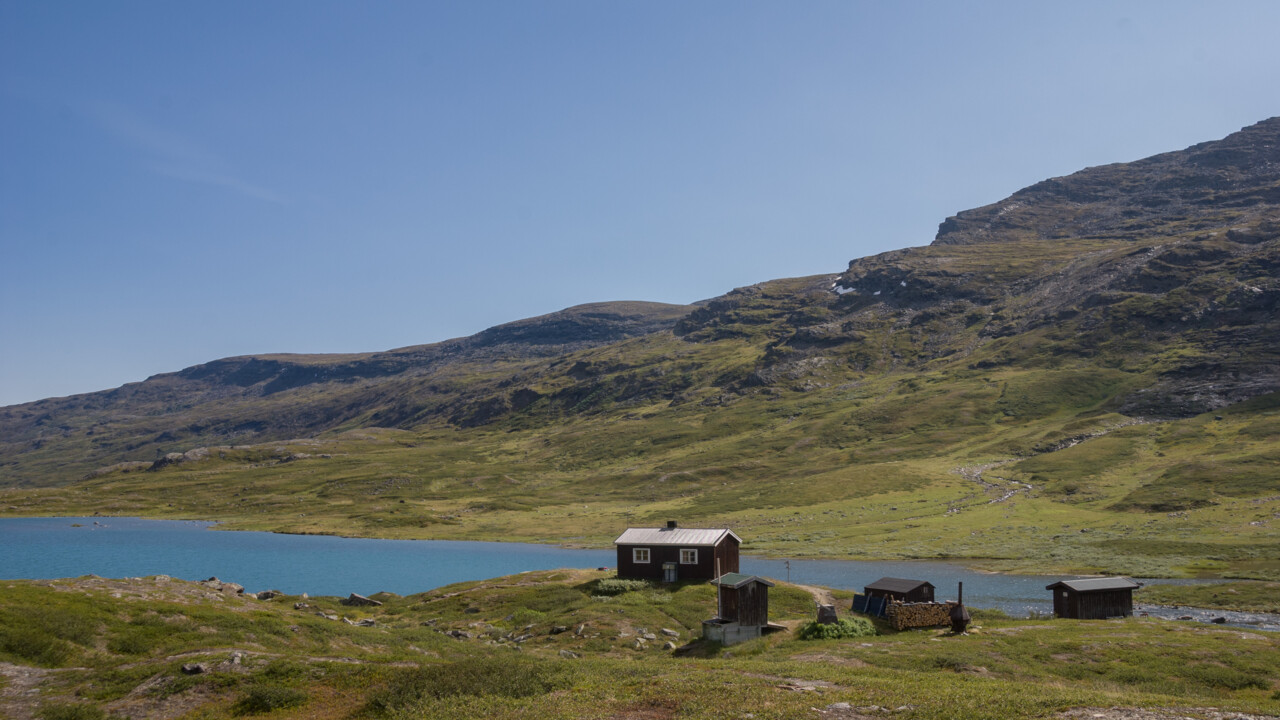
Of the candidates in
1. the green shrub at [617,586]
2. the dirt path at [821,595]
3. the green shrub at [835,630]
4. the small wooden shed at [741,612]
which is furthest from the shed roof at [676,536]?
the green shrub at [835,630]

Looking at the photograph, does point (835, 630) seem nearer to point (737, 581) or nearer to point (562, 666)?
point (737, 581)

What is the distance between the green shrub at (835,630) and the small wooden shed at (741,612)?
2833mm

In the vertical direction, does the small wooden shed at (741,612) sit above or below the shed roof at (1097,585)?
above

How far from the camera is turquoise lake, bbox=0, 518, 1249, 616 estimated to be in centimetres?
8738

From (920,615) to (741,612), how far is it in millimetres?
13075

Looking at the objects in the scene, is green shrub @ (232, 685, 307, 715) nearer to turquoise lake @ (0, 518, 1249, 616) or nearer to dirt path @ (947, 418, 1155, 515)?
turquoise lake @ (0, 518, 1249, 616)

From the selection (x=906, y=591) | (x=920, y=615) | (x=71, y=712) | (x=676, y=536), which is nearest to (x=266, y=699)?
(x=71, y=712)

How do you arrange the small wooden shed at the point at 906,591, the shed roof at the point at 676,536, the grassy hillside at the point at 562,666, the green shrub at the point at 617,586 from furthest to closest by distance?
the shed roof at the point at 676,536 < the green shrub at the point at 617,586 < the small wooden shed at the point at 906,591 < the grassy hillside at the point at 562,666

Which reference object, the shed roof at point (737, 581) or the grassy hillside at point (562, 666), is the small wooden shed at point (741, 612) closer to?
the shed roof at point (737, 581)

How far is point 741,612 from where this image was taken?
155ft

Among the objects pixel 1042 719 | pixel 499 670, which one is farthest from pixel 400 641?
pixel 1042 719

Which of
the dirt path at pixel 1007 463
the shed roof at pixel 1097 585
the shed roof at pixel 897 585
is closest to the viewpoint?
the shed roof at pixel 897 585

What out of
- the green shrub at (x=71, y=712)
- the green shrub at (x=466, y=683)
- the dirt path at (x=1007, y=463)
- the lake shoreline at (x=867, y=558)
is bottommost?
the lake shoreline at (x=867, y=558)

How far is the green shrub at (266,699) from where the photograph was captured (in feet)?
78.6
